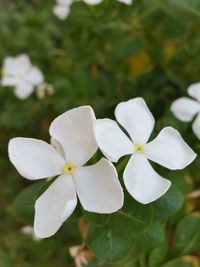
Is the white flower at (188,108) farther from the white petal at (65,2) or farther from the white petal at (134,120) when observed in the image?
the white petal at (65,2)

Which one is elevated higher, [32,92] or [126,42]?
[126,42]

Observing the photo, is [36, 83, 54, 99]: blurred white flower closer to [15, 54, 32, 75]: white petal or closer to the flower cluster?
[15, 54, 32, 75]: white petal

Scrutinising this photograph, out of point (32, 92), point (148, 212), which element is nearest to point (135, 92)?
point (32, 92)

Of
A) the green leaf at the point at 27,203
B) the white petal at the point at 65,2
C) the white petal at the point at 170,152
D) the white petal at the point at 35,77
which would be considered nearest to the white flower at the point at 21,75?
the white petal at the point at 35,77

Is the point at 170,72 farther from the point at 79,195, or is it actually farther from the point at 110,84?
the point at 79,195

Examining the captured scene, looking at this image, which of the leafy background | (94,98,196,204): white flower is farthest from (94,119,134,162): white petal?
the leafy background

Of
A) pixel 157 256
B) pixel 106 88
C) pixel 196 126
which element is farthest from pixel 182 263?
pixel 106 88

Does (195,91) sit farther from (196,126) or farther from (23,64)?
(23,64)
